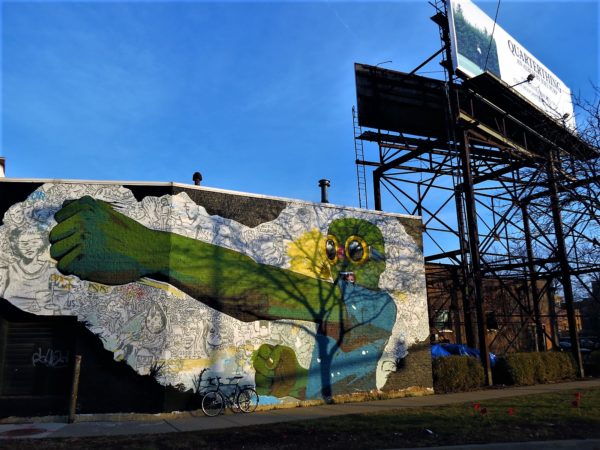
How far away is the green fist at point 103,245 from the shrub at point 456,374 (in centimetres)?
941

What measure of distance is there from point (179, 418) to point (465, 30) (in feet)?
58.7

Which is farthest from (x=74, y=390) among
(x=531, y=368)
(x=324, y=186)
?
(x=531, y=368)

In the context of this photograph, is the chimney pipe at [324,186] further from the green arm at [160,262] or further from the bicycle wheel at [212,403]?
the bicycle wheel at [212,403]

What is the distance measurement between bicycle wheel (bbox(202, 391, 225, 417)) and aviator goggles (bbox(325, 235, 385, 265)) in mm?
4983

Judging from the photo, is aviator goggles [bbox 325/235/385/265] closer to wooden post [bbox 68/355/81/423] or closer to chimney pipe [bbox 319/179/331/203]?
chimney pipe [bbox 319/179/331/203]

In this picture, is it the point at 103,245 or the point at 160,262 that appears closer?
the point at 103,245

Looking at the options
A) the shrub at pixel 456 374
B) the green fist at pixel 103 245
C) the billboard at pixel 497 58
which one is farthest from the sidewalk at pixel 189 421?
the billboard at pixel 497 58

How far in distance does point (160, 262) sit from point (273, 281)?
10.1 feet

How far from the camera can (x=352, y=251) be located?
1502 cm

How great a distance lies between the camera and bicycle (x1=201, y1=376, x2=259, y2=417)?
1177 cm

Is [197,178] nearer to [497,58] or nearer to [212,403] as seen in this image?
[212,403]

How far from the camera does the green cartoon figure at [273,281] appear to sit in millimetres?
12023

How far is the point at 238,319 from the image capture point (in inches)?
504

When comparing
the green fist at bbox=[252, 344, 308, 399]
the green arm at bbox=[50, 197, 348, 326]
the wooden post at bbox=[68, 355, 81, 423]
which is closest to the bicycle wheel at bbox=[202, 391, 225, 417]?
the green fist at bbox=[252, 344, 308, 399]
